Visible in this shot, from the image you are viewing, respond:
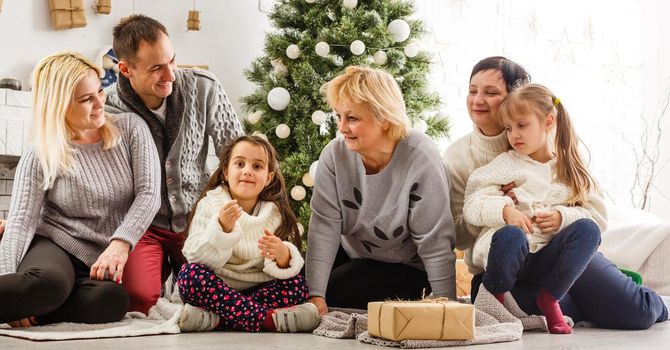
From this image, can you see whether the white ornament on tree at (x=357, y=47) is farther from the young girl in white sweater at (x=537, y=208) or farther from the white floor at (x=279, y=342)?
the white floor at (x=279, y=342)

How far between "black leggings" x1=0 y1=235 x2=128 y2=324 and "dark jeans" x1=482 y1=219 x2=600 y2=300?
1.07 m

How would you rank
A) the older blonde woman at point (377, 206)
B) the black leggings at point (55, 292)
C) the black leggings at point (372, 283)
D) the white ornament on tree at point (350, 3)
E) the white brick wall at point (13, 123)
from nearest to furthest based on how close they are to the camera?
the black leggings at point (55, 292) < the older blonde woman at point (377, 206) < the black leggings at point (372, 283) < the white brick wall at point (13, 123) < the white ornament on tree at point (350, 3)

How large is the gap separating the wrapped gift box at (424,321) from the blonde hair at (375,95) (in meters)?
0.65

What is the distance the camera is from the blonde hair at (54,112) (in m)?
2.33

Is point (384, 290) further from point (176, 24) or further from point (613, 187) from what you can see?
point (613, 187)

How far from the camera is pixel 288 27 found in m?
3.70

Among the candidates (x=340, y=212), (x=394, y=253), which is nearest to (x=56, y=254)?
(x=340, y=212)

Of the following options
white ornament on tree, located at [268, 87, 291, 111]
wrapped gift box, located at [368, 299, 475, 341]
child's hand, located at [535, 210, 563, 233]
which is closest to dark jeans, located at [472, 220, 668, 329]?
child's hand, located at [535, 210, 563, 233]

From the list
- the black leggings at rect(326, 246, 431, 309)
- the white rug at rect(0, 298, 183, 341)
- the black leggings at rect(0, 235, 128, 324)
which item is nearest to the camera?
the white rug at rect(0, 298, 183, 341)

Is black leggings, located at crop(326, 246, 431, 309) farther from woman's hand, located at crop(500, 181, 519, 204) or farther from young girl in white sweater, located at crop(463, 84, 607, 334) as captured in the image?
woman's hand, located at crop(500, 181, 519, 204)

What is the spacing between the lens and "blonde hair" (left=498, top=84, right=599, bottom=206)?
228cm

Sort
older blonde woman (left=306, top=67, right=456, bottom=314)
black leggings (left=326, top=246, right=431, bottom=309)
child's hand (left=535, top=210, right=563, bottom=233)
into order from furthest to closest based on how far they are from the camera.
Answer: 1. black leggings (left=326, top=246, right=431, bottom=309)
2. older blonde woman (left=306, top=67, right=456, bottom=314)
3. child's hand (left=535, top=210, right=563, bottom=233)

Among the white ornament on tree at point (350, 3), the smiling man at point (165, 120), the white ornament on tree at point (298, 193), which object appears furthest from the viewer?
the white ornament on tree at point (350, 3)

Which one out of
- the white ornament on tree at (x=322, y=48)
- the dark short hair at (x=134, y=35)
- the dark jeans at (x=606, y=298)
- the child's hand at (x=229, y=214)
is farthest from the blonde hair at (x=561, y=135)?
the white ornament on tree at (x=322, y=48)
